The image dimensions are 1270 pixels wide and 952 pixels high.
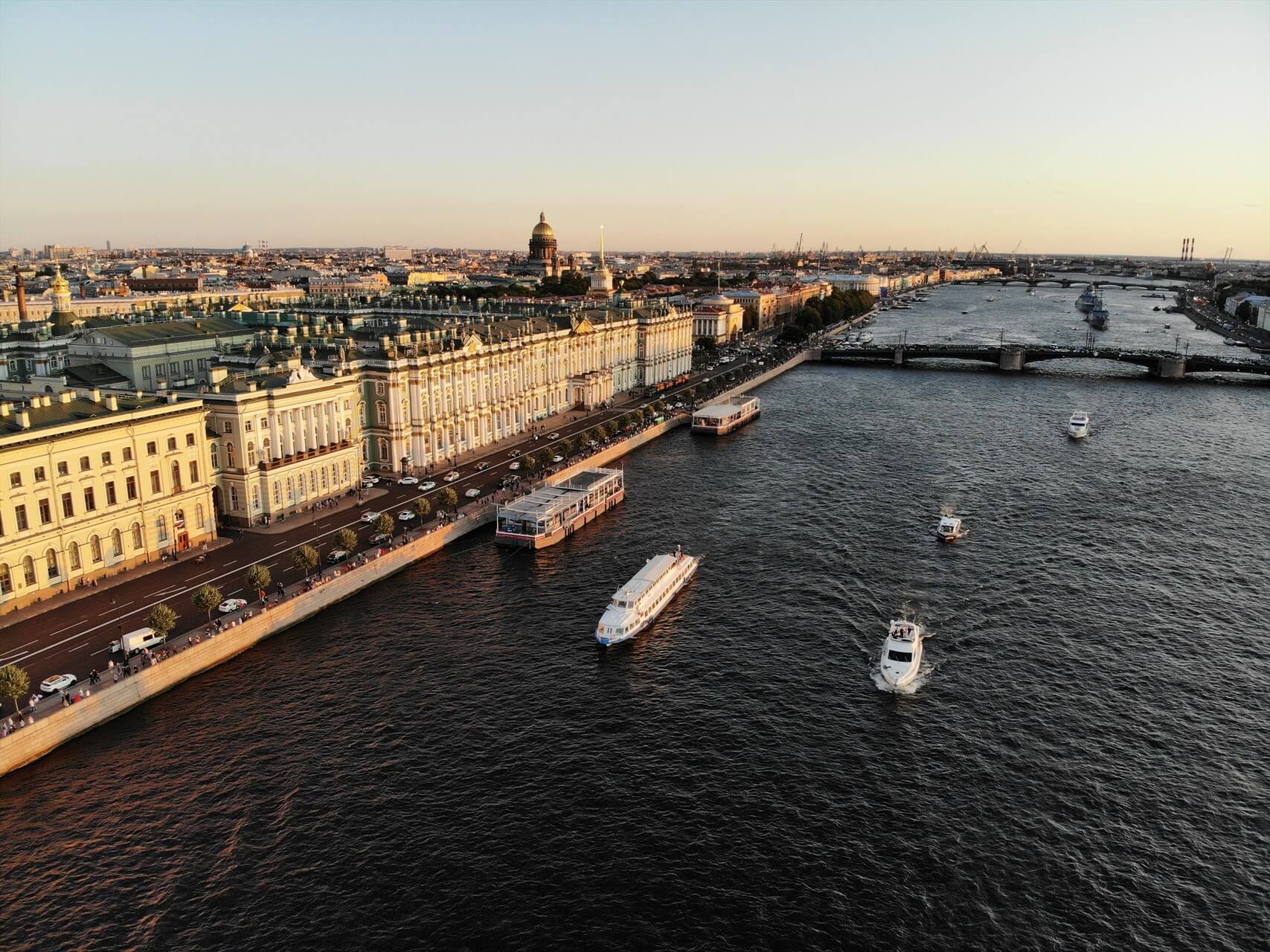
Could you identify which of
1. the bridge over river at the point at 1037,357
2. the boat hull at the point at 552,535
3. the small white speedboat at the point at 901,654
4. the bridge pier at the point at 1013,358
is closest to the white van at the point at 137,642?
the boat hull at the point at 552,535

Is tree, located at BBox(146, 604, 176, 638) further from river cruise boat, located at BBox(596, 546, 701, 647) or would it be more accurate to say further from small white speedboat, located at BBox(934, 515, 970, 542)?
small white speedboat, located at BBox(934, 515, 970, 542)

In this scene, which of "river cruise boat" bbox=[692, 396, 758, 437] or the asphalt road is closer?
the asphalt road

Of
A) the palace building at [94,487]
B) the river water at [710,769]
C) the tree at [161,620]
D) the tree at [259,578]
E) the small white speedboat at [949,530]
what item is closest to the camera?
the river water at [710,769]

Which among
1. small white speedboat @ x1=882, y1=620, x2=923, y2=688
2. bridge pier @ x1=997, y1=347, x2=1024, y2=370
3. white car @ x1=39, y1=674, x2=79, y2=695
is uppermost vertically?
bridge pier @ x1=997, y1=347, x2=1024, y2=370

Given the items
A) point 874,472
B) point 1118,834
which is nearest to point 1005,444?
point 874,472

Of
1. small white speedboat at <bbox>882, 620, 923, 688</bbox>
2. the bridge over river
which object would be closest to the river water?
small white speedboat at <bbox>882, 620, 923, 688</bbox>

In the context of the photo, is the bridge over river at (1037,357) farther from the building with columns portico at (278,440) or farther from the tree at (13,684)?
the tree at (13,684)
